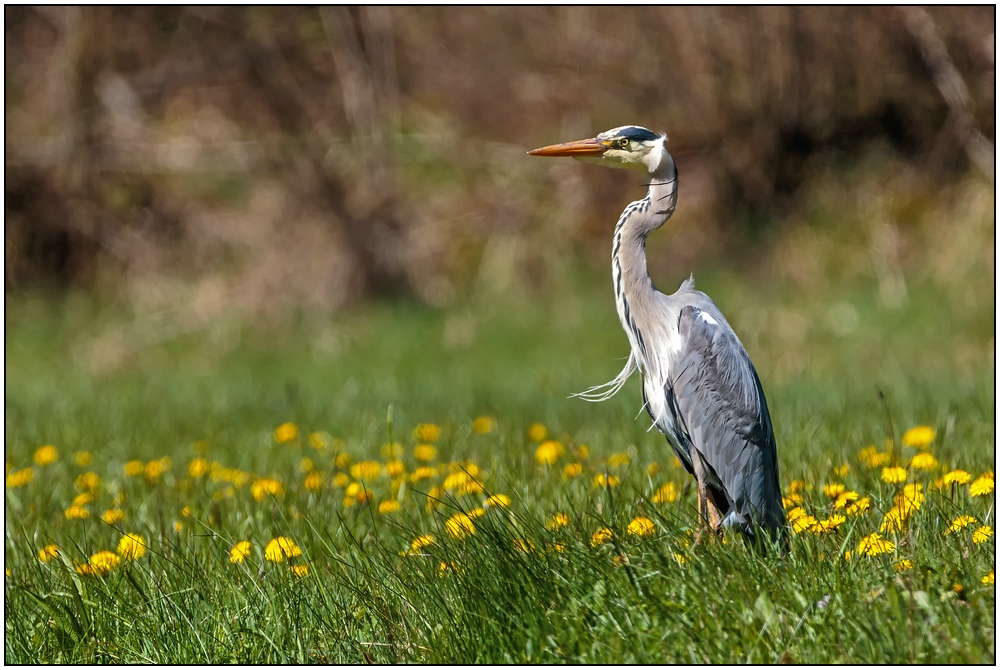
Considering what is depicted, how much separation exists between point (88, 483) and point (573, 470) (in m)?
2.23

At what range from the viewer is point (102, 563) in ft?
11.1

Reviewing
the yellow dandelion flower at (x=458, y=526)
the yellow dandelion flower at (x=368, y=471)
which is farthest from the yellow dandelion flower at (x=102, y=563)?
the yellow dandelion flower at (x=368, y=471)

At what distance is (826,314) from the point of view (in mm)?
9945

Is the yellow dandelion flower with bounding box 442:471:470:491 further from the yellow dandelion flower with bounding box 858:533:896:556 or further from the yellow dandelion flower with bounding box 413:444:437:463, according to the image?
the yellow dandelion flower with bounding box 858:533:896:556

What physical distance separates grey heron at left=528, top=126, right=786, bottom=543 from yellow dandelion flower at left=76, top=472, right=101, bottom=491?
2.65 metres

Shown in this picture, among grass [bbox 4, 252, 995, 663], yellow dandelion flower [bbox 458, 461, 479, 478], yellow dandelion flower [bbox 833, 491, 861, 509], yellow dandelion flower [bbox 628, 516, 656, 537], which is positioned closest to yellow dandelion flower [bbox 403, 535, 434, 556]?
grass [bbox 4, 252, 995, 663]

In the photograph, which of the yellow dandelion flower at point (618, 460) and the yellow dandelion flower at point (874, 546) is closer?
the yellow dandelion flower at point (874, 546)

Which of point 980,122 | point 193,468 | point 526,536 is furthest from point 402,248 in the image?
point 526,536

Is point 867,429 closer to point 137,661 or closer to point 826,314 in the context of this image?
point 137,661

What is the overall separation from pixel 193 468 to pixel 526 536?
227cm

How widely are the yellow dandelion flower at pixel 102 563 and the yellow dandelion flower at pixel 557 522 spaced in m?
1.41

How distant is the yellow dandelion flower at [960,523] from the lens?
9.59 feet

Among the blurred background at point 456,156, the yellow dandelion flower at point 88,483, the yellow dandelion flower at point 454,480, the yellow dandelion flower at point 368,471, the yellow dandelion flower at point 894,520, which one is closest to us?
the yellow dandelion flower at point 894,520

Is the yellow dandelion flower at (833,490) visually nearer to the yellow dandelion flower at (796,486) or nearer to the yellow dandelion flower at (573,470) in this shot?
the yellow dandelion flower at (796,486)
